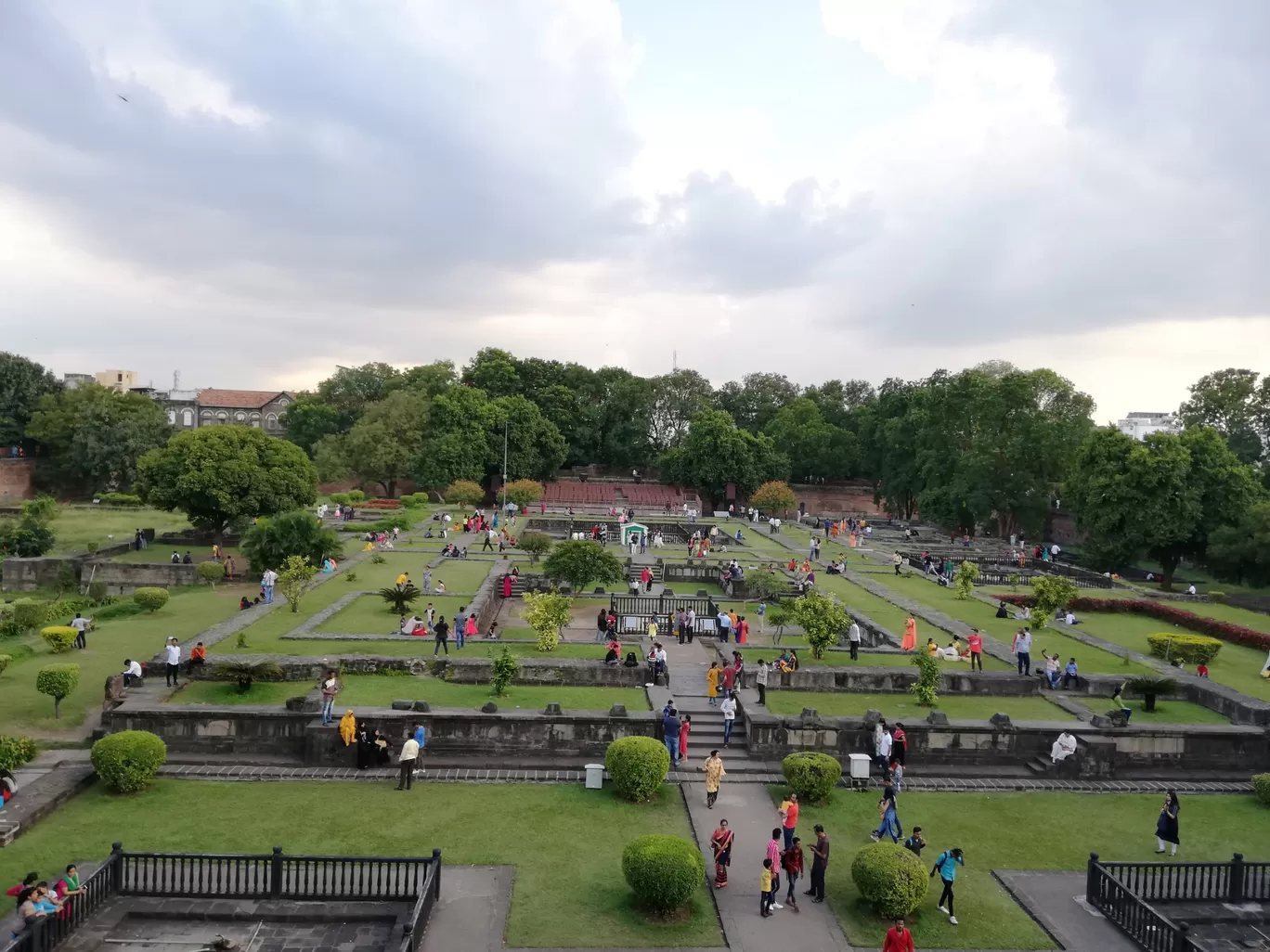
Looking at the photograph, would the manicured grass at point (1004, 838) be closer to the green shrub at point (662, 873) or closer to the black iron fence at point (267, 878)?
the green shrub at point (662, 873)

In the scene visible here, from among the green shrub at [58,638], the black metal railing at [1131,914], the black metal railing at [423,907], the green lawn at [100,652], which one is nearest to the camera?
the black metal railing at [423,907]

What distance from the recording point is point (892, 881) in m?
9.80

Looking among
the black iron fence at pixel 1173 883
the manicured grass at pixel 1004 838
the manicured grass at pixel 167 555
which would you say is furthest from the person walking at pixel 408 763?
the manicured grass at pixel 167 555

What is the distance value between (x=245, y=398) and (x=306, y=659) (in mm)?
78119

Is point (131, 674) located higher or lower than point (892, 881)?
higher

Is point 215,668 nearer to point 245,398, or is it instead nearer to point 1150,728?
point 1150,728

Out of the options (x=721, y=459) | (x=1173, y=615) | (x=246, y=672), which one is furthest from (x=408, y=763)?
(x=721, y=459)

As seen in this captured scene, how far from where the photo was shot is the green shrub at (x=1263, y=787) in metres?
A: 14.1

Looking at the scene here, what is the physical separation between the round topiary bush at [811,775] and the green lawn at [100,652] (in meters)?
12.9

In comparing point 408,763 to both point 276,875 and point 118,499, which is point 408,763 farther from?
point 118,499

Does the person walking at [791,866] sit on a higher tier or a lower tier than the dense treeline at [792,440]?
lower

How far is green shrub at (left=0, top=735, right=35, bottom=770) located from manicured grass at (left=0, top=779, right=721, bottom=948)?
1.39 metres

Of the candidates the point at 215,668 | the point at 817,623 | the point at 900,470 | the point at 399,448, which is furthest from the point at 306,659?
the point at 900,470

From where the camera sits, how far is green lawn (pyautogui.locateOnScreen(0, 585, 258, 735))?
1625cm
